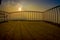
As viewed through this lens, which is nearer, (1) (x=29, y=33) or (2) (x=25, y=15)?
(1) (x=29, y=33)

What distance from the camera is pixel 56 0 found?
6.86 meters

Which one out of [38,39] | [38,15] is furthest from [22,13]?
[38,39]

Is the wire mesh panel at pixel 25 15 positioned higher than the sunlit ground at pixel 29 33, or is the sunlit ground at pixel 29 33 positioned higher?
the wire mesh panel at pixel 25 15

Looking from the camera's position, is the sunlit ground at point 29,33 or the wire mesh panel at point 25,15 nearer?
the sunlit ground at point 29,33

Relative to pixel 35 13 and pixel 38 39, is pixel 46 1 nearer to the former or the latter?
pixel 35 13

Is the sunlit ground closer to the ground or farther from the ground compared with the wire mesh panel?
closer to the ground

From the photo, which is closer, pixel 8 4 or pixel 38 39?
pixel 38 39

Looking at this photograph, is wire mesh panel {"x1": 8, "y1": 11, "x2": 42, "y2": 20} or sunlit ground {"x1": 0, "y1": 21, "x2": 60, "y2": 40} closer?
sunlit ground {"x1": 0, "y1": 21, "x2": 60, "y2": 40}

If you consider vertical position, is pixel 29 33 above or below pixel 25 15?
below

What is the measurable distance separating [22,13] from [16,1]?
787mm

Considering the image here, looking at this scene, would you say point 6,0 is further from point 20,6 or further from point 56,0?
point 56,0

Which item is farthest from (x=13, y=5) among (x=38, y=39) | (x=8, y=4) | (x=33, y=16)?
(x=38, y=39)

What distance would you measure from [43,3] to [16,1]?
161 cm

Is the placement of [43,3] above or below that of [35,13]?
above
